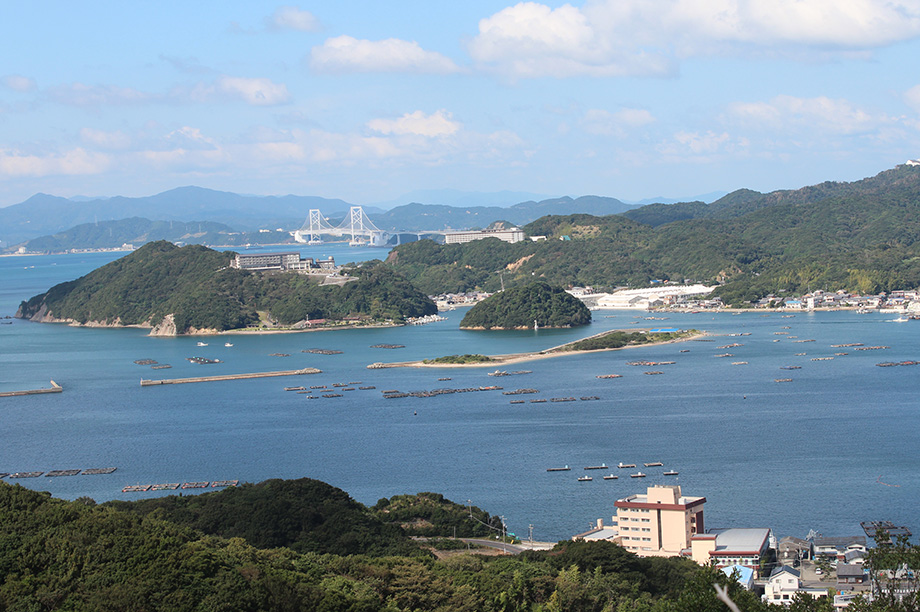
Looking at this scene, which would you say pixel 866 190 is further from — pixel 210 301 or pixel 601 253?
pixel 210 301

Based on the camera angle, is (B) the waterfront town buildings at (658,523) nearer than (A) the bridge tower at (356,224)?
Yes

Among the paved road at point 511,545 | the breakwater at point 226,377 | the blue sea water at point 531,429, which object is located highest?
the breakwater at point 226,377

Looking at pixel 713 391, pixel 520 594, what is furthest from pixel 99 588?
pixel 713 391

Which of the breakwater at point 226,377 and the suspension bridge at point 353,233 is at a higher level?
the suspension bridge at point 353,233

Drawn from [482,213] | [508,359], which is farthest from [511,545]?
[482,213]

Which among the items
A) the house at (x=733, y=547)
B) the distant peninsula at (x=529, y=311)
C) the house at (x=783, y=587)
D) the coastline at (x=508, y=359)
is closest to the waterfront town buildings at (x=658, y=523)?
the house at (x=733, y=547)

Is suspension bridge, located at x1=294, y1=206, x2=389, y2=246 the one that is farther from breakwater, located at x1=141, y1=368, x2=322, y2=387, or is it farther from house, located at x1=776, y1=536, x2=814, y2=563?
house, located at x1=776, y1=536, x2=814, y2=563

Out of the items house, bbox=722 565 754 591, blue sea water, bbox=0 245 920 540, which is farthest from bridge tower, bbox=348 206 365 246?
house, bbox=722 565 754 591

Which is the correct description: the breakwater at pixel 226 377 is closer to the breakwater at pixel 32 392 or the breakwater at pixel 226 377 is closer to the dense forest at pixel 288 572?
the breakwater at pixel 32 392
